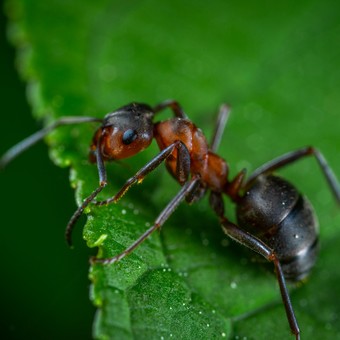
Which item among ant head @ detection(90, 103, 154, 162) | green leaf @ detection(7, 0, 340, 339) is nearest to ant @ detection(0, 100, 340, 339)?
ant head @ detection(90, 103, 154, 162)

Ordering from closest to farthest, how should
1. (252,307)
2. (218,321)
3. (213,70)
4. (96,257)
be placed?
(96,257) → (218,321) → (252,307) → (213,70)

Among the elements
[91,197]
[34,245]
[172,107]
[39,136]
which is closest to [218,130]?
[172,107]

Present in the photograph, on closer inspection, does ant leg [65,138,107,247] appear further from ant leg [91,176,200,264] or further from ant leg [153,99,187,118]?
ant leg [153,99,187,118]

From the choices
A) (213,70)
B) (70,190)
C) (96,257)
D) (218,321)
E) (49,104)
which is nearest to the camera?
(96,257)

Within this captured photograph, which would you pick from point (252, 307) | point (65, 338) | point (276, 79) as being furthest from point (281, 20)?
point (65, 338)

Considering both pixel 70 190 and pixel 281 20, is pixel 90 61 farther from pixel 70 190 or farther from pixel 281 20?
pixel 281 20

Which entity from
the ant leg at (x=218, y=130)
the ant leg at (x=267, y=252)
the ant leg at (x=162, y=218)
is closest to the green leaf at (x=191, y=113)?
the ant leg at (x=162, y=218)

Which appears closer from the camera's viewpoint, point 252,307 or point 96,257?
point 96,257
